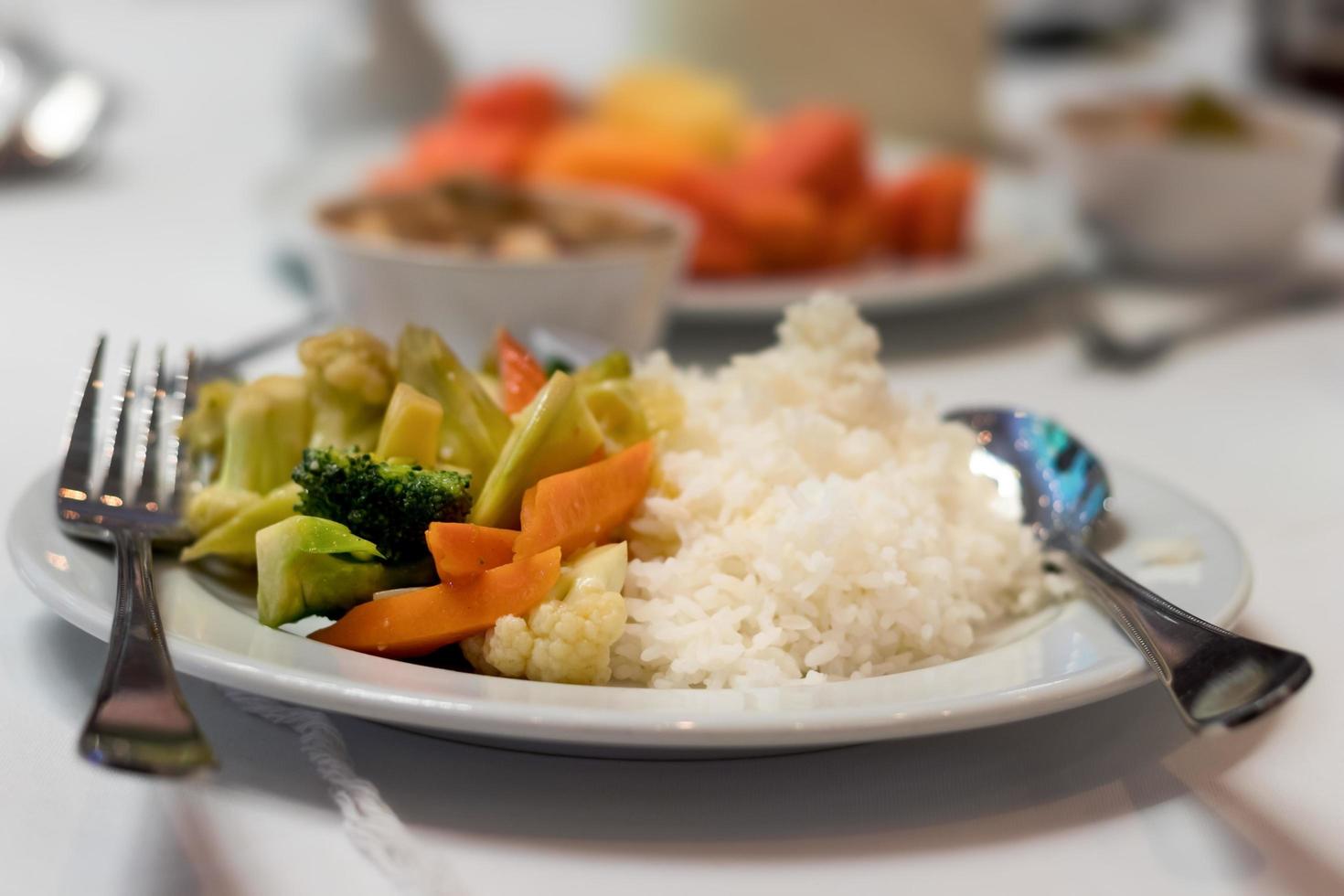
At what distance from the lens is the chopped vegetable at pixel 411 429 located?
3.70 ft

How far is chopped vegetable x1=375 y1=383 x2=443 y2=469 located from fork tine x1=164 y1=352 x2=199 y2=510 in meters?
0.19

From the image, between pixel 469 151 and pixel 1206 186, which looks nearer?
pixel 1206 186

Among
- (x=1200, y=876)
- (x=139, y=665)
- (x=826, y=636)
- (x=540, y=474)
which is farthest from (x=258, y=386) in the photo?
(x=1200, y=876)

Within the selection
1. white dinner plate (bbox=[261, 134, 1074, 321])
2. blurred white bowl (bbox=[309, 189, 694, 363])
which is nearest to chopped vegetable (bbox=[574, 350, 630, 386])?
blurred white bowl (bbox=[309, 189, 694, 363])

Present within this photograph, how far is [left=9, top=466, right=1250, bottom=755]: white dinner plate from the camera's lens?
0.85 meters

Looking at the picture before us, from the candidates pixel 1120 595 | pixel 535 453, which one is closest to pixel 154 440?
pixel 535 453

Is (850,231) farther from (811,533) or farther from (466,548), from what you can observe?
(466,548)

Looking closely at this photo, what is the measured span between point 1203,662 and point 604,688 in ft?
1.30

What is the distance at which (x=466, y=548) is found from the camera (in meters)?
1.01

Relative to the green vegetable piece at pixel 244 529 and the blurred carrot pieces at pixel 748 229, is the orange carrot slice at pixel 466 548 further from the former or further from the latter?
the blurred carrot pieces at pixel 748 229

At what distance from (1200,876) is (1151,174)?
187 cm

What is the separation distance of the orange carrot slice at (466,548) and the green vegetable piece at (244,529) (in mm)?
162

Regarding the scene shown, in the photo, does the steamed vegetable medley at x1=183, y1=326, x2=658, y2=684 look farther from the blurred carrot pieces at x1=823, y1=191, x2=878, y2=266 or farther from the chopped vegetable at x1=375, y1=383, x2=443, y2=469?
the blurred carrot pieces at x1=823, y1=191, x2=878, y2=266

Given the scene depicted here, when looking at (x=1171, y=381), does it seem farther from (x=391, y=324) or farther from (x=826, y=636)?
(x=826, y=636)
